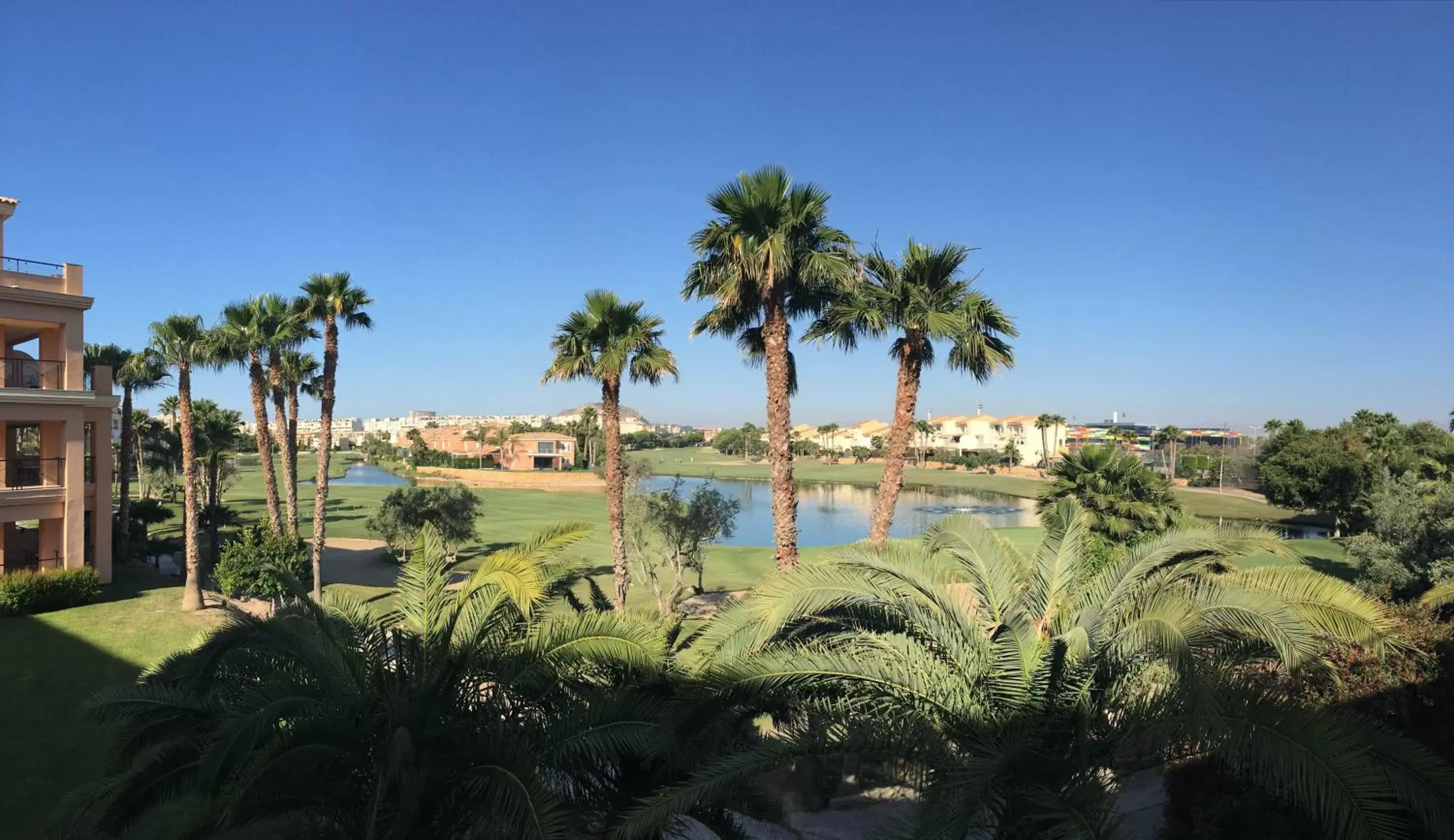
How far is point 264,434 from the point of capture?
26188 mm

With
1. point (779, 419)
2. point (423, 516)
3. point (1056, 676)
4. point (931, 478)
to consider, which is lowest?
point (931, 478)

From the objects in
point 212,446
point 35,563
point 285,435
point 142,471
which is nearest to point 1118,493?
point 285,435

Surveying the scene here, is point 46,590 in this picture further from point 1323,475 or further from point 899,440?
point 1323,475

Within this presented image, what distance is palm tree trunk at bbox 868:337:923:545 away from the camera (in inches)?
535

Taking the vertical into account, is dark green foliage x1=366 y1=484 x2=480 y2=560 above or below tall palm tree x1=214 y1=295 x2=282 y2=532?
below

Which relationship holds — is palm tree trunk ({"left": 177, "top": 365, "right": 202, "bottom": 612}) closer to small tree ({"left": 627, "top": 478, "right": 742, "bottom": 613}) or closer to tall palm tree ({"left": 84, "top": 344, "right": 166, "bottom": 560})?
tall palm tree ({"left": 84, "top": 344, "right": 166, "bottom": 560})

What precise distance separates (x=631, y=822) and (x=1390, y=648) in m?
6.86


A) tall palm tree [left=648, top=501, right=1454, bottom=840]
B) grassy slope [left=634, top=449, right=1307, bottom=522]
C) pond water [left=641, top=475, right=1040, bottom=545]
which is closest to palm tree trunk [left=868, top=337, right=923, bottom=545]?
tall palm tree [left=648, top=501, right=1454, bottom=840]

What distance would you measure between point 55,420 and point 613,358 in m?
13.4

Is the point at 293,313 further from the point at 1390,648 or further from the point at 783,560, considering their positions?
the point at 1390,648

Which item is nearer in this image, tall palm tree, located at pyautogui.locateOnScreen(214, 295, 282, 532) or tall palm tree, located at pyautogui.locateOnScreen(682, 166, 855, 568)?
tall palm tree, located at pyautogui.locateOnScreen(682, 166, 855, 568)

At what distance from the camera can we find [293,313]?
2430cm

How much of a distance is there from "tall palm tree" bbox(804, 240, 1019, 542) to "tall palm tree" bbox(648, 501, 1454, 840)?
5404mm

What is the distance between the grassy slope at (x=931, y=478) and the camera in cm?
5331
